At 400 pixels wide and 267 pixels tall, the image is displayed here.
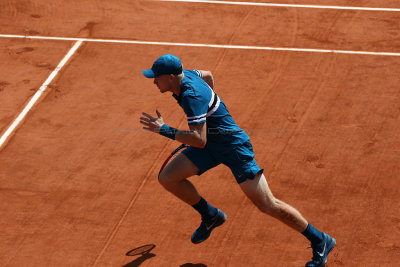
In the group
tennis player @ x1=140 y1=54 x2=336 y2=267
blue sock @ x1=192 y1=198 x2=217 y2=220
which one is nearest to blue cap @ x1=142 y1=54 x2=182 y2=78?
tennis player @ x1=140 y1=54 x2=336 y2=267

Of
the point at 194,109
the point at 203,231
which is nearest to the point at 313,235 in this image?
the point at 203,231

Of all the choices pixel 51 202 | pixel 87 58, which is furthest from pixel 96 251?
pixel 87 58

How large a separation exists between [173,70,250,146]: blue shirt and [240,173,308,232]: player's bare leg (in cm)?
50

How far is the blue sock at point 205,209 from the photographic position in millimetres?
8344

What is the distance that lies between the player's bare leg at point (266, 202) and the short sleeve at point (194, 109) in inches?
37.7

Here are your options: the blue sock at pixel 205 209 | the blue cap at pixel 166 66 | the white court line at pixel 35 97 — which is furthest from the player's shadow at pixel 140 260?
the white court line at pixel 35 97

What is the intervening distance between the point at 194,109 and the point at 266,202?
1.36 metres

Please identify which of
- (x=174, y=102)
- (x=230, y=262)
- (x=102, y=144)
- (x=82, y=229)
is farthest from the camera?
(x=174, y=102)

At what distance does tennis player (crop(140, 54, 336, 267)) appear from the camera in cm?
741

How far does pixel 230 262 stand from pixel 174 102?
14.0ft

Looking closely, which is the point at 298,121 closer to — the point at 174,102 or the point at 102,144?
the point at 174,102

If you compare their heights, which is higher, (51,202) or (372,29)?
(51,202)

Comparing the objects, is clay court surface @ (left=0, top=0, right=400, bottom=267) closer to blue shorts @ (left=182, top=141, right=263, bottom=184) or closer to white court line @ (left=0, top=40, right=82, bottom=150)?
white court line @ (left=0, top=40, right=82, bottom=150)

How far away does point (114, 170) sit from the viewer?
1016cm
